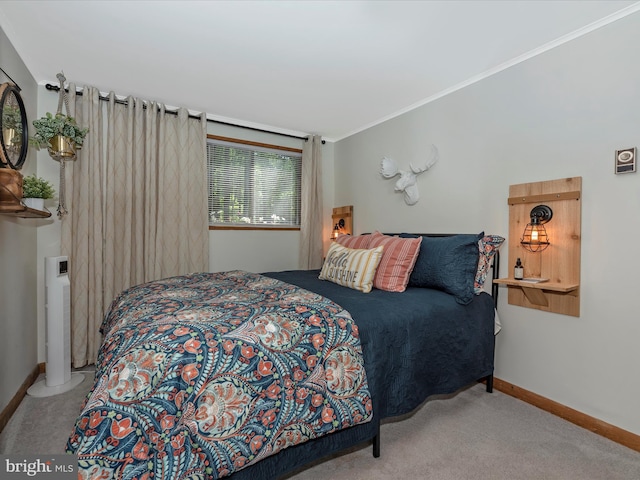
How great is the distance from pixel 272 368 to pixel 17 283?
7.13 ft

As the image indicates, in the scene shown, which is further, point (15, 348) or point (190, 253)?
point (190, 253)

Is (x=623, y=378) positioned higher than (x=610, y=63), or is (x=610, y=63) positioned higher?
(x=610, y=63)

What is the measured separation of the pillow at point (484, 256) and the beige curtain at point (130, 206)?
2561 mm

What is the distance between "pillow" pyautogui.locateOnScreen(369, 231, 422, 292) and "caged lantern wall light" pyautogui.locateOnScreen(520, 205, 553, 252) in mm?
738

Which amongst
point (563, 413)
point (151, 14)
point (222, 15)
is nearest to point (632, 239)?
point (563, 413)

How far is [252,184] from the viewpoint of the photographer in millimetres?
3922

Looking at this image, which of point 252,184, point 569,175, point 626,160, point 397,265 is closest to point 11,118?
point 252,184

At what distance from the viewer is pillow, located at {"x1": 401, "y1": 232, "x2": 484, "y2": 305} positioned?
224 centimetres

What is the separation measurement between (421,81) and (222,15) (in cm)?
165

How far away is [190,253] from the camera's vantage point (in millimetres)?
3336

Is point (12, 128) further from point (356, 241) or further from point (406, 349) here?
point (406, 349)

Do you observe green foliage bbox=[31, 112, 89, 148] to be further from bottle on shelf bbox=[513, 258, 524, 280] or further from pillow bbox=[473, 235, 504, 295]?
bottle on shelf bbox=[513, 258, 524, 280]

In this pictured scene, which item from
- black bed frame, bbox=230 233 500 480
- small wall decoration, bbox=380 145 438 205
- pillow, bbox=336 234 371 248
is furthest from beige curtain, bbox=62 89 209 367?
black bed frame, bbox=230 233 500 480

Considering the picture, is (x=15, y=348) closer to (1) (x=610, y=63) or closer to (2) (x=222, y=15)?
(2) (x=222, y=15)
